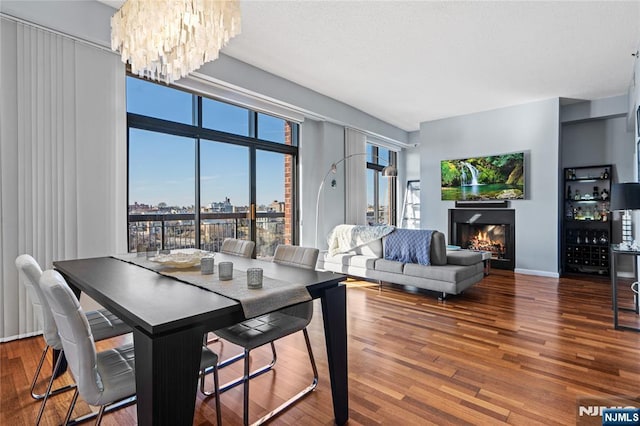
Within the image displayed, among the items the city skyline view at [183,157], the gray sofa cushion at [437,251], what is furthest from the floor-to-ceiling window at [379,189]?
the gray sofa cushion at [437,251]

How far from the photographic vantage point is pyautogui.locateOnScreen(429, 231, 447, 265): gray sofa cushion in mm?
4066

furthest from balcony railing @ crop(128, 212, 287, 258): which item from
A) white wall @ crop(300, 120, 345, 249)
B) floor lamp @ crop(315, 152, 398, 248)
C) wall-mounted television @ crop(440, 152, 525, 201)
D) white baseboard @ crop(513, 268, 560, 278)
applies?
white baseboard @ crop(513, 268, 560, 278)

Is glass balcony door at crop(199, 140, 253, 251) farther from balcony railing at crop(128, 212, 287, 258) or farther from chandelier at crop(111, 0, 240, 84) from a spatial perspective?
chandelier at crop(111, 0, 240, 84)

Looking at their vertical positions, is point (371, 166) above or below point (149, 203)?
above

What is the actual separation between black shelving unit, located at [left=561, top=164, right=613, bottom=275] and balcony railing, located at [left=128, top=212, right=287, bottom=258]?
494cm

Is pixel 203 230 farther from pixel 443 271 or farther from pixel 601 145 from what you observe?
pixel 601 145

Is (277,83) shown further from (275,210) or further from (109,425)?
(109,425)

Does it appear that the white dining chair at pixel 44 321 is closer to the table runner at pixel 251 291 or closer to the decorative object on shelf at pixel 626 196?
the table runner at pixel 251 291

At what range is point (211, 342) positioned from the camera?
280cm

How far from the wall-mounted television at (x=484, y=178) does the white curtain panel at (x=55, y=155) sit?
5.46 m

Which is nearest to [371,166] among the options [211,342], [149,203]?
[149,203]

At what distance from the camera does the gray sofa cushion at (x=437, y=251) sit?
4.07 metres

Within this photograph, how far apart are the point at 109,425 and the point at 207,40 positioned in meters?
2.22

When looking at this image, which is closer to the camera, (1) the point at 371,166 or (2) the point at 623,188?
(2) the point at 623,188
